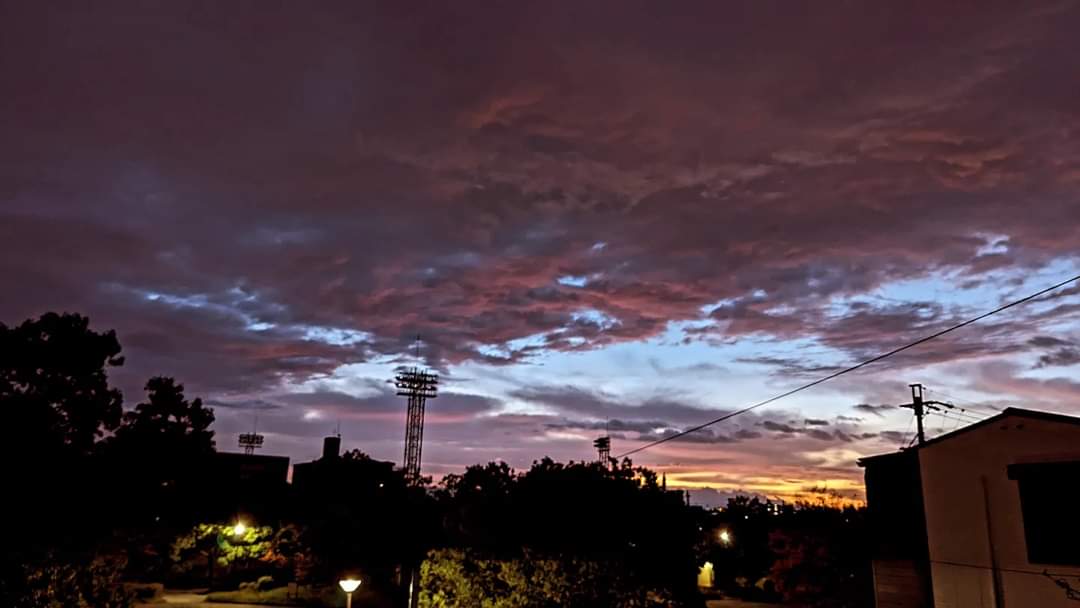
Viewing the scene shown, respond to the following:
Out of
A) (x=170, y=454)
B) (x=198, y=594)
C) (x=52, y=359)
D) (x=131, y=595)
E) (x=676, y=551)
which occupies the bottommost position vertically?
(x=198, y=594)

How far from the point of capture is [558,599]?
1428cm

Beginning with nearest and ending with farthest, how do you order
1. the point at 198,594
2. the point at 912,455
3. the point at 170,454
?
the point at 170,454 < the point at 912,455 < the point at 198,594

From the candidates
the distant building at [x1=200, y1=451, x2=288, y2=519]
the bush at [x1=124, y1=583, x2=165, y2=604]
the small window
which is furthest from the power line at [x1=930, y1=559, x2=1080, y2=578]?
the bush at [x1=124, y1=583, x2=165, y2=604]

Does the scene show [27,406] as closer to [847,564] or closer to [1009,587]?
[1009,587]

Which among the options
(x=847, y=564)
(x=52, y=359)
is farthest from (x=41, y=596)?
(x=847, y=564)

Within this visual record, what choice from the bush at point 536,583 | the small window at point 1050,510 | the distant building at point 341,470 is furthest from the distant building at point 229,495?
the small window at point 1050,510

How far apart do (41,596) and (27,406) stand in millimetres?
3203

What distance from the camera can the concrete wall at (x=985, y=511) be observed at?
47.7ft

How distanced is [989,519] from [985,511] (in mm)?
181

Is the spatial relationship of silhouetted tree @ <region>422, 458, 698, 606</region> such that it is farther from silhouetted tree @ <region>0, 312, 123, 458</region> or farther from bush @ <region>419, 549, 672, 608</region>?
silhouetted tree @ <region>0, 312, 123, 458</region>

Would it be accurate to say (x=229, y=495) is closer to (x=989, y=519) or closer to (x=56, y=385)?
(x=56, y=385)

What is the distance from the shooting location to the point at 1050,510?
14.4 meters

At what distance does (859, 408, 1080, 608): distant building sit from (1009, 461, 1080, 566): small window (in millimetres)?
18

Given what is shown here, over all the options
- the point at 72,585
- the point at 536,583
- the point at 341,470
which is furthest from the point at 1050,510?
the point at 341,470
